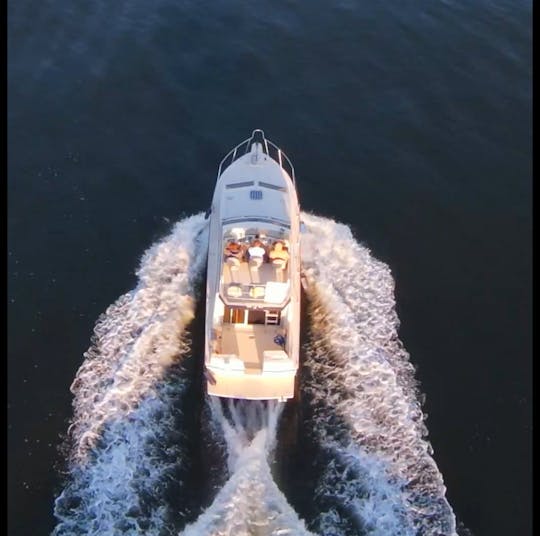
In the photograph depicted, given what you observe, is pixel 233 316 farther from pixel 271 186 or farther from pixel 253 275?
pixel 271 186

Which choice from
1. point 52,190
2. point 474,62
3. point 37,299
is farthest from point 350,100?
point 37,299

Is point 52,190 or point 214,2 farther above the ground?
point 214,2

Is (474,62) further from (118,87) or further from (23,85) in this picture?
(23,85)

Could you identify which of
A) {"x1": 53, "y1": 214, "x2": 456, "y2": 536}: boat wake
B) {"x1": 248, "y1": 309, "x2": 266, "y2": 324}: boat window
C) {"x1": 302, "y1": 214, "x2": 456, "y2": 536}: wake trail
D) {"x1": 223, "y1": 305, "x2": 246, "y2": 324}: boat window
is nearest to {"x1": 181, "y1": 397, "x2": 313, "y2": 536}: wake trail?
{"x1": 53, "y1": 214, "x2": 456, "y2": 536}: boat wake

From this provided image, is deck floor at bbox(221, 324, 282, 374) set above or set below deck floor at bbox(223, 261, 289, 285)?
below

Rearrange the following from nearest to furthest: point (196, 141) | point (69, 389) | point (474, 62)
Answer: point (69, 389) → point (196, 141) → point (474, 62)

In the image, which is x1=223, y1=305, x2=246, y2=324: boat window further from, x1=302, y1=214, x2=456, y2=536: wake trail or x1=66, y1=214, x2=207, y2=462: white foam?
x1=302, y1=214, x2=456, y2=536: wake trail

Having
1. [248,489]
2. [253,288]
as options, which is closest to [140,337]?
[253,288]
